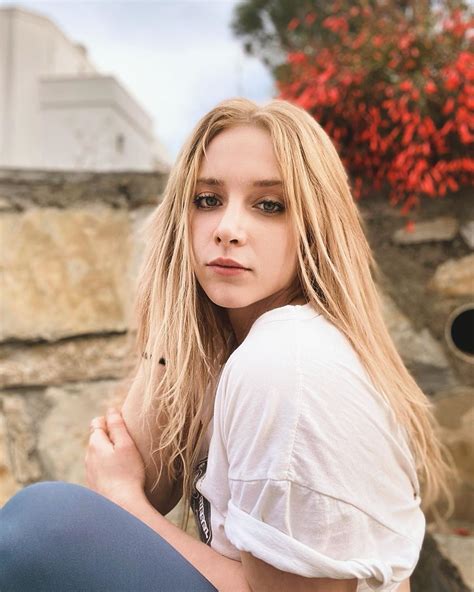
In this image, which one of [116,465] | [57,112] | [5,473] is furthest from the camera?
[57,112]

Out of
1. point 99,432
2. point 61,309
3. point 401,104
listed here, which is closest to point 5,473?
point 61,309

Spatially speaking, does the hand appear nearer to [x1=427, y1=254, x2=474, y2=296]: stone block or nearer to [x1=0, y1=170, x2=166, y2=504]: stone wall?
[x1=0, y1=170, x2=166, y2=504]: stone wall

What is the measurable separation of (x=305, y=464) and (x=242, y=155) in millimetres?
472

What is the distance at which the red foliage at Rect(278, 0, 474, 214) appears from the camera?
1.56 metres

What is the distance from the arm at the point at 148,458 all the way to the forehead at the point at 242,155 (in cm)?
37

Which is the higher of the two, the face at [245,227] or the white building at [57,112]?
the white building at [57,112]

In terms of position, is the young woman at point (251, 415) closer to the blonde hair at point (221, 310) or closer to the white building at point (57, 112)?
the blonde hair at point (221, 310)

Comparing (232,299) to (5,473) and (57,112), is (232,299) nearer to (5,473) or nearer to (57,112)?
(5,473)

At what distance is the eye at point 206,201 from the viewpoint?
39.3 inches

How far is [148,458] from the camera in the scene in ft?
3.55

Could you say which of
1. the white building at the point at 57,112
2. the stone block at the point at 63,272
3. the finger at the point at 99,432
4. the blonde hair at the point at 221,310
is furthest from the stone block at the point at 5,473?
the white building at the point at 57,112

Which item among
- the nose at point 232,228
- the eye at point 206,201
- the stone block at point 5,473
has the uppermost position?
the eye at point 206,201

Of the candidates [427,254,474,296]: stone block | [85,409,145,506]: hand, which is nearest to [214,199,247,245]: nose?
[85,409,145,506]: hand

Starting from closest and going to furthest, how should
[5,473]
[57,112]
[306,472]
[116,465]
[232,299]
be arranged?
[306,472] < [232,299] < [116,465] < [5,473] < [57,112]
